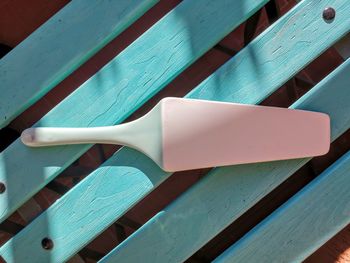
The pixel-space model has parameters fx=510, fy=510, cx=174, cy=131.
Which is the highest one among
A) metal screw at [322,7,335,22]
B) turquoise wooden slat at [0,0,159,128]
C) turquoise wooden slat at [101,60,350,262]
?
turquoise wooden slat at [0,0,159,128]

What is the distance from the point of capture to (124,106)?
36.3 inches

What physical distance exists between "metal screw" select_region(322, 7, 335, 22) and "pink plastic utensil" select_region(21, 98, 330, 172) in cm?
17

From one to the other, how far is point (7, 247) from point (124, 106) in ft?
1.16

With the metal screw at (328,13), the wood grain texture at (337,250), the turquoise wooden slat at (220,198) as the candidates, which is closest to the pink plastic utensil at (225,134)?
the turquoise wooden slat at (220,198)

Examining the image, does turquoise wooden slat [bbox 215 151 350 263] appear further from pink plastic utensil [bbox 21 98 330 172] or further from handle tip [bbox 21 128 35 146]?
handle tip [bbox 21 128 35 146]

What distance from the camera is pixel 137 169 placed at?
0.92 metres

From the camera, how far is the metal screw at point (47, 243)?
3.11 feet

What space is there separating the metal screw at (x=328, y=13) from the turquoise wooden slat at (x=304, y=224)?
0.79ft

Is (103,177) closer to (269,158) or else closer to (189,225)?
(189,225)

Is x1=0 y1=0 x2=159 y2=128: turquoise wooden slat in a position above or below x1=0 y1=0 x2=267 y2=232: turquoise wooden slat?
above

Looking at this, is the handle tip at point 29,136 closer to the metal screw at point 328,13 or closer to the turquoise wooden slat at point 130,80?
the turquoise wooden slat at point 130,80

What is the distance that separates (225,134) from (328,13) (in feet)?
0.90

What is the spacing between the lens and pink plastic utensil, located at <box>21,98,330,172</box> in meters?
0.88

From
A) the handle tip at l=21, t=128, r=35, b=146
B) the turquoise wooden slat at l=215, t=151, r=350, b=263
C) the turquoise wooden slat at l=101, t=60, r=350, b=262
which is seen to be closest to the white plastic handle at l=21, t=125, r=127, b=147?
the handle tip at l=21, t=128, r=35, b=146
